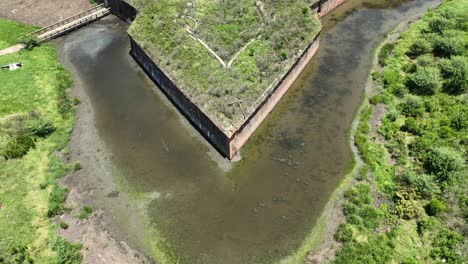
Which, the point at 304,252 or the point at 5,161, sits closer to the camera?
the point at 304,252

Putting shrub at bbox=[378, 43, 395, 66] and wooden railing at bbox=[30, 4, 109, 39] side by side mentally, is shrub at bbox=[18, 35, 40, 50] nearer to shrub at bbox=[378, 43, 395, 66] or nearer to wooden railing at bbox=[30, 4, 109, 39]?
wooden railing at bbox=[30, 4, 109, 39]

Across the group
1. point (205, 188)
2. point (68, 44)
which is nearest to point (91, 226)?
point (205, 188)

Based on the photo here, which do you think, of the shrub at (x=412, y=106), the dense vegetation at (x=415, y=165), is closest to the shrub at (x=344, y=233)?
the dense vegetation at (x=415, y=165)

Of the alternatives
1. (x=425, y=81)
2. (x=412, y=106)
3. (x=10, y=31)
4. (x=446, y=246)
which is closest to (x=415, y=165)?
(x=412, y=106)

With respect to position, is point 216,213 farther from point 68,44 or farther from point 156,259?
point 68,44

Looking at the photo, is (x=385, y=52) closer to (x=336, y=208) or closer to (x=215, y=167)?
(x=336, y=208)

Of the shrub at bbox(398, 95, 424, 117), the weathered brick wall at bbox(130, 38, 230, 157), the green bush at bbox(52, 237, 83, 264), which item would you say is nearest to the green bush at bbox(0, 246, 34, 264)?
the green bush at bbox(52, 237, 83, 264)
